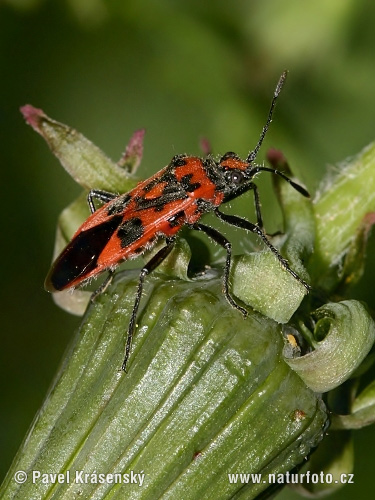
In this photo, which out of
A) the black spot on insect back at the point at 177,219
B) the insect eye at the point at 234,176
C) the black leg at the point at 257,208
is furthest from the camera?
the insect eye at the point at 234,176

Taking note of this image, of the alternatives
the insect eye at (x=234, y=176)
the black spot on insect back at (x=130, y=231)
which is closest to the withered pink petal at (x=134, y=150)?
the black spot on insect back at (x=130, y=231)

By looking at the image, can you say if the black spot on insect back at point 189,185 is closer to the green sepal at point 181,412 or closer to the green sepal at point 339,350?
the green sepal at point 181,412

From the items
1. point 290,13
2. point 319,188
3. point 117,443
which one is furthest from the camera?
point 290,13

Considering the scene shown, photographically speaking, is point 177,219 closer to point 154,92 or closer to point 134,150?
point 134,150

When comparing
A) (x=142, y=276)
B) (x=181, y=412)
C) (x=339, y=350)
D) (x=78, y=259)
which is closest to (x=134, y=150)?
(x=78, y=259)

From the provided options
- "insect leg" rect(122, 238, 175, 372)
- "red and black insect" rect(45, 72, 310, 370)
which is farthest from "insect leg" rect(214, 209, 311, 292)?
"insect leg" rect(122, 238, 175, 372)

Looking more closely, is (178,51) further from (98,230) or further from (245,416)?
(245,416)

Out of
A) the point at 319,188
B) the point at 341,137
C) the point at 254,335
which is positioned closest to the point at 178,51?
the point at 341,137

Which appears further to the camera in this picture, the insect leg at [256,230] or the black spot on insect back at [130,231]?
the black spot on insect back at [130,231]
